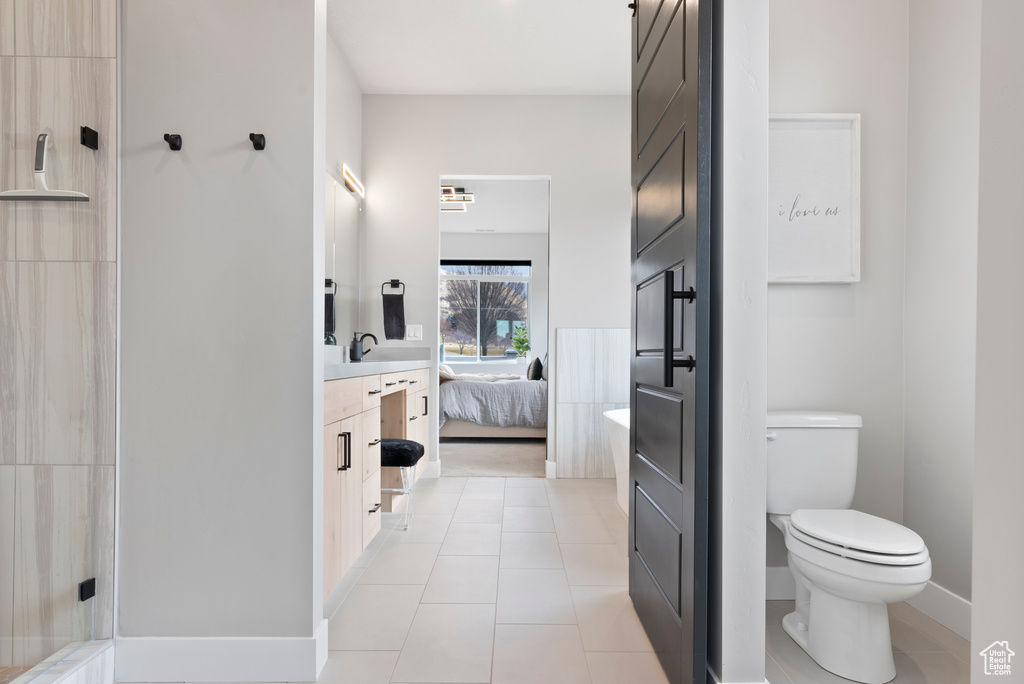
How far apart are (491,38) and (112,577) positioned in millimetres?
3302

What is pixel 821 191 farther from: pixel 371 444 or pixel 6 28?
pixel 6 28

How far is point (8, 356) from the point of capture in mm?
1431

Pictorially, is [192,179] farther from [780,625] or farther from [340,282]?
[780,625]

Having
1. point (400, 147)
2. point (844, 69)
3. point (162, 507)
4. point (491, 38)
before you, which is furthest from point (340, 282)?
point (844, 69)

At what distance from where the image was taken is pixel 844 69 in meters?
2.06

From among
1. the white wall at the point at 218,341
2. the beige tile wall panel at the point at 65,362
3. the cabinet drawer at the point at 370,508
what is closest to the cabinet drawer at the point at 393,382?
the cabinet drawer at the point at 370,508

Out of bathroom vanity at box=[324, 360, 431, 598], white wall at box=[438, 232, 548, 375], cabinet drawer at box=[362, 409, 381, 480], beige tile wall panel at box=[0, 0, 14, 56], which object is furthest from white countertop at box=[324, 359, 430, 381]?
white wall at box=[438, 232, 548, 375]

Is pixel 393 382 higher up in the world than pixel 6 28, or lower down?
lower down

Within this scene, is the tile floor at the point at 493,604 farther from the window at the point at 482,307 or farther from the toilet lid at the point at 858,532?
the window at the point at 482,307

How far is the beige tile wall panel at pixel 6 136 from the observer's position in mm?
1423

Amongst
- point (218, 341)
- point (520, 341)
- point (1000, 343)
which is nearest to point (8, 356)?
point (218, 341)

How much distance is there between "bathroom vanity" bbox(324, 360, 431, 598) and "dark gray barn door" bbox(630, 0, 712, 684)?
1079 millimetres

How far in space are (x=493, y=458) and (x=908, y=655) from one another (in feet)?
10.7

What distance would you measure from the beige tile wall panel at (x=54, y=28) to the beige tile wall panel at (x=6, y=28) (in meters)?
0.01
